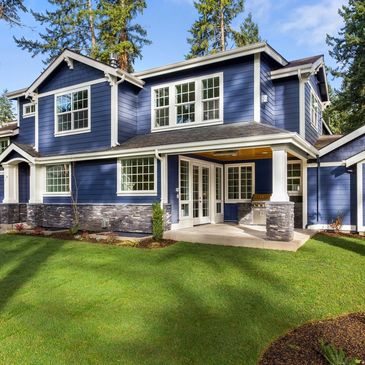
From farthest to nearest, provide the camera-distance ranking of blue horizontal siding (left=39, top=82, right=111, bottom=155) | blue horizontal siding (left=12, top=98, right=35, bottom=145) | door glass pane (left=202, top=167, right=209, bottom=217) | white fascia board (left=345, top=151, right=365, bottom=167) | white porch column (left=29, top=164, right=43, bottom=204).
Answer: blue horizontal siding (left=12, top=98, right=35, bottom=145) → white porch column (left=29, top=164, right=43, bottom=204) → door glass pane (left=202, top=167, right=209, bottom=217) → blue horizontal siding (left=39, top=82, right=111, bottom=155) → white fascia board (left=345, top=151, right=365, bottom=167)

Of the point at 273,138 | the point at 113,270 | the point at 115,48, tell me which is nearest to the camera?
the point at 113,270

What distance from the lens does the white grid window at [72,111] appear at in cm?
1264

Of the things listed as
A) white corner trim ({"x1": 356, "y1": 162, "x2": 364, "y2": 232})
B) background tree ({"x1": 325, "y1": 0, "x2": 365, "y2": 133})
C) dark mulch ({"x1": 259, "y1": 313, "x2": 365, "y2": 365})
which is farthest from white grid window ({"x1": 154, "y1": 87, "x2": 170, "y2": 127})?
background tree ({"x1": 325, "y1": 0, "x2": 365, "y2": 133})

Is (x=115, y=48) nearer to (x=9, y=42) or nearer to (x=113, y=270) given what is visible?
(x=9, y=42)

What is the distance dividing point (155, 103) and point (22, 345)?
10.3 metres

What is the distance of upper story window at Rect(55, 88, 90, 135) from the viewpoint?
12.6 meters

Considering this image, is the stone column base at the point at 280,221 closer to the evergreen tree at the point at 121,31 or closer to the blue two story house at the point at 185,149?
the blue two story house at the point at 185,149

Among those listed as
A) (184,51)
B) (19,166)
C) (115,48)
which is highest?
(184,51)

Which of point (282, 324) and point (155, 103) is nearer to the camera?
point (282, 324)

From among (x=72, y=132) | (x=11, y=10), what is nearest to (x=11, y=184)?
(x=72, y=132)

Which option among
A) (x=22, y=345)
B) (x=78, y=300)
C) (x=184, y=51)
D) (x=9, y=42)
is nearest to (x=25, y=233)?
(x=78, y=300)

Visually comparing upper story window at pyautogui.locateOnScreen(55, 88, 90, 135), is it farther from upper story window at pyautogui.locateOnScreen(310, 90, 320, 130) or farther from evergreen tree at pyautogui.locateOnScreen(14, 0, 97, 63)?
evergreen tree at pyautogui.locateOnScreen(14, 0, 97, 63)

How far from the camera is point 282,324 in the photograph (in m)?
3.77

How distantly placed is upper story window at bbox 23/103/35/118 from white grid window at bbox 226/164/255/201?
9429mm
